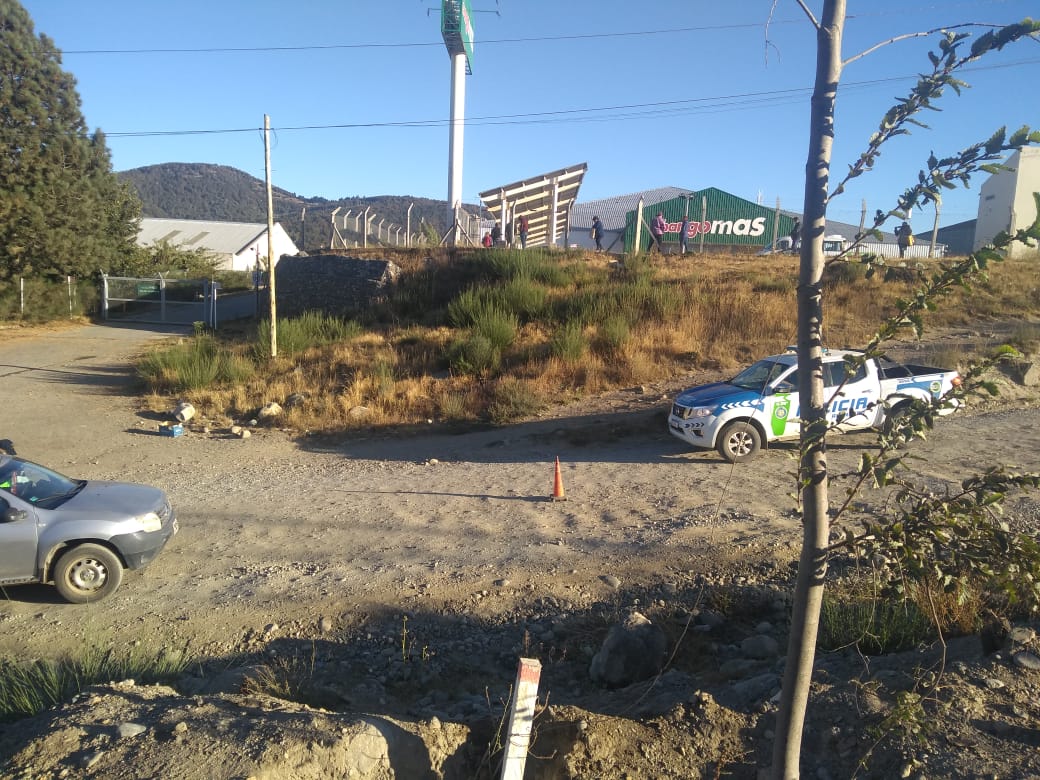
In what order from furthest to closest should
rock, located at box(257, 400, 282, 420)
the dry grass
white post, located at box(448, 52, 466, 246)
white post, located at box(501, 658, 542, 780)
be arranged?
1. white post, located at box(448, 52, 466, 246)
2. the dry grass
3. rock, located at box(257, 400, 282, 420)
4. white post, located at box(501, 658, 542, 780)

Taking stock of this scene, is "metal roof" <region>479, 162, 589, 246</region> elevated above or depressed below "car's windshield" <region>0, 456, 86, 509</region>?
above

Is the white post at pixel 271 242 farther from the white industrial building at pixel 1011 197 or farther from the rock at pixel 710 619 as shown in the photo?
the white industrial building at pixel 1011 197

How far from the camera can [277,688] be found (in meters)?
4.50

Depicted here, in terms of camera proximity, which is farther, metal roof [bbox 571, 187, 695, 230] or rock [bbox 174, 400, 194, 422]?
metal roof [bbox 571, 187, 695, 230]

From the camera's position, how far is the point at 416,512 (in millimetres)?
9258

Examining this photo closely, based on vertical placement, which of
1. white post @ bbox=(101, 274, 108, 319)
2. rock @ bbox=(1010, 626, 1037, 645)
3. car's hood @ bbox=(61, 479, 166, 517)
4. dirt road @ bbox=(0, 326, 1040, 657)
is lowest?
dirt road @ bbox=(0, 326, 1040, 657)

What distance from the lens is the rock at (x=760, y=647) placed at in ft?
16.7

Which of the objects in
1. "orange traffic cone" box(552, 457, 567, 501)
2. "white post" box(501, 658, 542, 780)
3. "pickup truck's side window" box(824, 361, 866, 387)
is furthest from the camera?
"pickup truck's side window" box(824, 361, 866, 387)

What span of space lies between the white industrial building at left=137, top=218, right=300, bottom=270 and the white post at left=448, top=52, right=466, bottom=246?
28.6 m

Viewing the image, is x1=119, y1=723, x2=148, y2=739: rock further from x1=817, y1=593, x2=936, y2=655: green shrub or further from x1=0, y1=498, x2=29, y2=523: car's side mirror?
x1=0, y1=498, x2=29, y2=523: car's side mirror

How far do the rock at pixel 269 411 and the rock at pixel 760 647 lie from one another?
12152mm

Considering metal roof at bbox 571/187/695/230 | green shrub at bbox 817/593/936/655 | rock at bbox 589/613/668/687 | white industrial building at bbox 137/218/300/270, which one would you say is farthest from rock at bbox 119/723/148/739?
white industrial building at bbox 137/218/300/270

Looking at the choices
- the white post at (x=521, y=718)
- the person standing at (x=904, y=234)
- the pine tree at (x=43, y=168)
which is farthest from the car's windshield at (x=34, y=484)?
the pine tree at (x=43, y=168)

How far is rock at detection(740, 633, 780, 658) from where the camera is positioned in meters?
5.09
